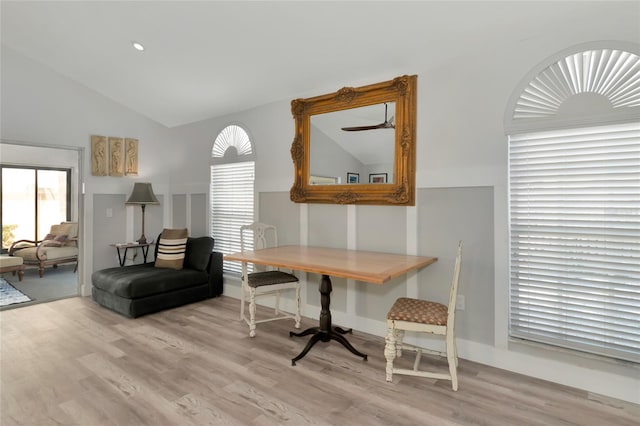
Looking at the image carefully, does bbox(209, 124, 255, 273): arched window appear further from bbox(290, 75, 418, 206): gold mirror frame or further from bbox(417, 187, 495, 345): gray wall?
bbox(417, 187, 495, 345): gray wall

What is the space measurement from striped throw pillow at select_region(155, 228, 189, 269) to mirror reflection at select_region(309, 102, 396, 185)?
2.02 metres

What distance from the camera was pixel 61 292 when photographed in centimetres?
476

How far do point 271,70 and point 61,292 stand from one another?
164 inches

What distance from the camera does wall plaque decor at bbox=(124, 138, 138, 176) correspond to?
507cm

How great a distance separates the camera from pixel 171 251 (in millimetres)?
4453

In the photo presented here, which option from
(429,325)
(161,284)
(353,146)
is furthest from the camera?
(161,284)

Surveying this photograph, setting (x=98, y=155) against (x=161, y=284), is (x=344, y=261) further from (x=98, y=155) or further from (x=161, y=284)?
(x=98, y=155)

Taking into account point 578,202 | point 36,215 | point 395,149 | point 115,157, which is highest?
point 115,157

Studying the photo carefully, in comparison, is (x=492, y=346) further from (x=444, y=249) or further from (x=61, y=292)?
(x=61, y=292)

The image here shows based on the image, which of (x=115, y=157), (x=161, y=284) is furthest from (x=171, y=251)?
(x=115, y=157)

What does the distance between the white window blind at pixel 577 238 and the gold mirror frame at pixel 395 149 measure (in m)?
0.81

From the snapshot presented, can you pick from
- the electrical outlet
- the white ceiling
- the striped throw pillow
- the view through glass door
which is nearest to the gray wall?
the electrical outlet

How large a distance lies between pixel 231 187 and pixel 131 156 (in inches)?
67.5

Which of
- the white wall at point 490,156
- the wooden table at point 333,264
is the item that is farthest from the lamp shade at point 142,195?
the white wall at point 490,156
